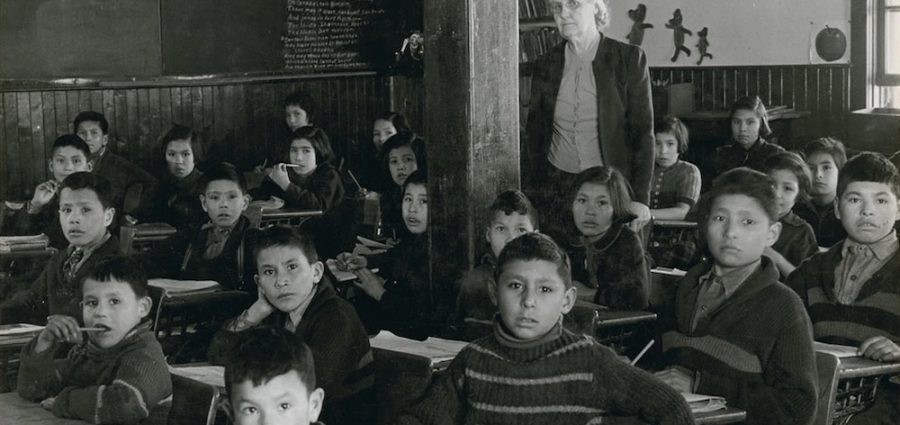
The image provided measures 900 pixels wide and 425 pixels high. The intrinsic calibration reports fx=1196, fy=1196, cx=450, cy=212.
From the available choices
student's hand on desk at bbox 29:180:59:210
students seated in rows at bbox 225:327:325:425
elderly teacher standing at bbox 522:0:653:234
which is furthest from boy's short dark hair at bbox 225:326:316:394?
student's hand on desk at bbox 29:180:59:210

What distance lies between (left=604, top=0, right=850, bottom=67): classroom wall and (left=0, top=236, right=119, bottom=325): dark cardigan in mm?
5142

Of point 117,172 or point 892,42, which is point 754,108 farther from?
point 117,172

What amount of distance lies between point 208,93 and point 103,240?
362 cm

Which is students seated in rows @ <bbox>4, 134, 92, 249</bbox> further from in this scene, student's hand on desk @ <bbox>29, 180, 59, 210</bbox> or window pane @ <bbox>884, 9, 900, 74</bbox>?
window pane @ <bbox>884, 9, 900, 74</bbox>

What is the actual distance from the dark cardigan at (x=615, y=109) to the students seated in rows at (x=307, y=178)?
153cm

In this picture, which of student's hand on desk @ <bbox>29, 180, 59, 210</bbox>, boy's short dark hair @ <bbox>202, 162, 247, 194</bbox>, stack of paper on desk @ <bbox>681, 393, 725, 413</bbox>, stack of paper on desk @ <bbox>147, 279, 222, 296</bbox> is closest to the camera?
stack of paper on desk @ <bbox>681, 393, 725, 413</bbox>

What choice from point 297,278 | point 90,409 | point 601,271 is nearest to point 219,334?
point 297,278

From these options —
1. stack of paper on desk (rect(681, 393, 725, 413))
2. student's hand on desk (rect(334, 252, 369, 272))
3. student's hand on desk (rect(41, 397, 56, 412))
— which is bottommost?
student's hand on desk (rect(41, 397, 56, 412))

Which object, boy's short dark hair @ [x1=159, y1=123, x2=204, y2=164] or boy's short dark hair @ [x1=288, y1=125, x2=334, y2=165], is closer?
boy's short dark hair @ [x1=159, y1=123, x2=204, y2=164]

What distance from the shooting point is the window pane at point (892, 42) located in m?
7.16

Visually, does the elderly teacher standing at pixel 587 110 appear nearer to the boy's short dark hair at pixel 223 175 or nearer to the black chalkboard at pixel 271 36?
the boy's short dark hair at pixel 223 175

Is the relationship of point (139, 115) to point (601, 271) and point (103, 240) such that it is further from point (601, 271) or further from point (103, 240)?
point (601, 271)

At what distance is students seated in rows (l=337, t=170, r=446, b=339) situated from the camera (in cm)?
396

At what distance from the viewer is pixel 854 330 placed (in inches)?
119
